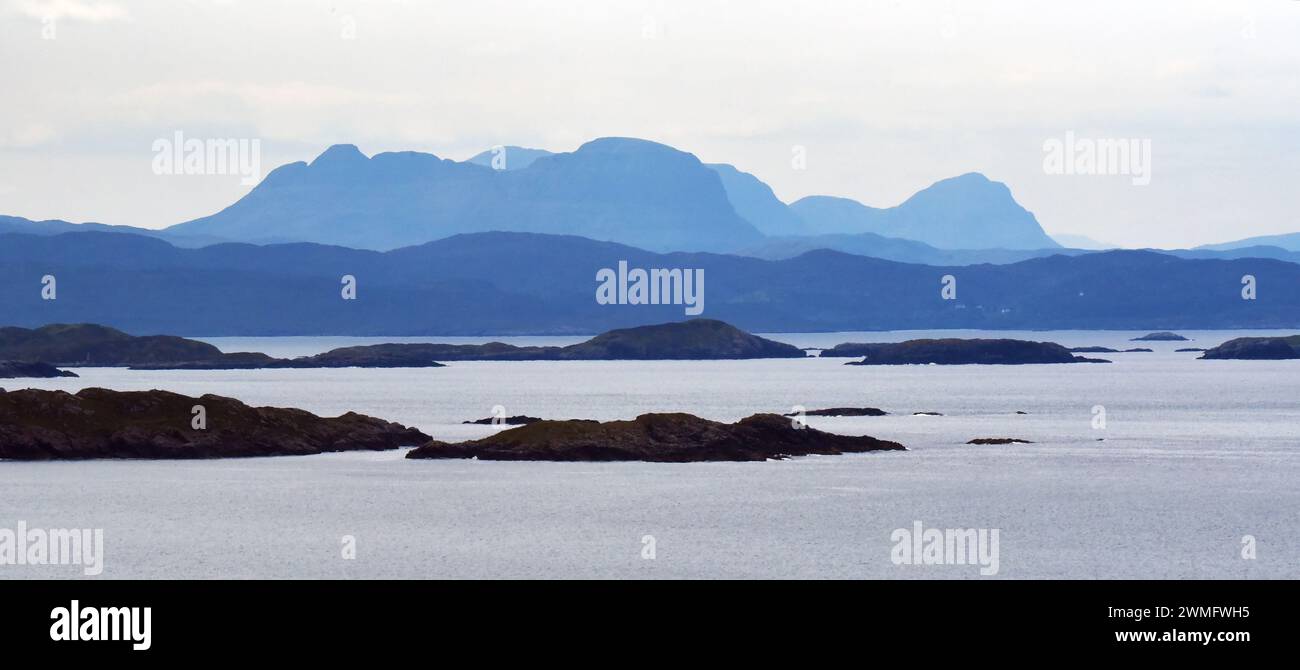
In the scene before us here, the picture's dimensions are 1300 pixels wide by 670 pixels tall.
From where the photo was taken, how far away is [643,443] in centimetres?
9338

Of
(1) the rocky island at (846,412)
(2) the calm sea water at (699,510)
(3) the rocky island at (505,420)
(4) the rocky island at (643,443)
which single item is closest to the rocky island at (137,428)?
(2) the calm sea water at (699,510)

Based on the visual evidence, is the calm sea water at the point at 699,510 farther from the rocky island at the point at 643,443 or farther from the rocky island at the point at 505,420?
the rocky island at the point at 505,420

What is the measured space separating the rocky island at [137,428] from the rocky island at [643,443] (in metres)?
8.35

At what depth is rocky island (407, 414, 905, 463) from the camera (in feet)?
303

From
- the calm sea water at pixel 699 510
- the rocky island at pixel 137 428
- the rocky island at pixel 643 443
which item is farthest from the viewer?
the rocky island at pixel 137 428

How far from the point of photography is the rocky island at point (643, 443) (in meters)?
92.5

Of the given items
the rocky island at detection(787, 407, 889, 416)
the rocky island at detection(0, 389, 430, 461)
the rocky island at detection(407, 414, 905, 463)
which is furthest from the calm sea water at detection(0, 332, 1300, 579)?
the rocky island at detection(787, 407, 889, 416)

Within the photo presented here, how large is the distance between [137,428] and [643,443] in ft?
88.0
